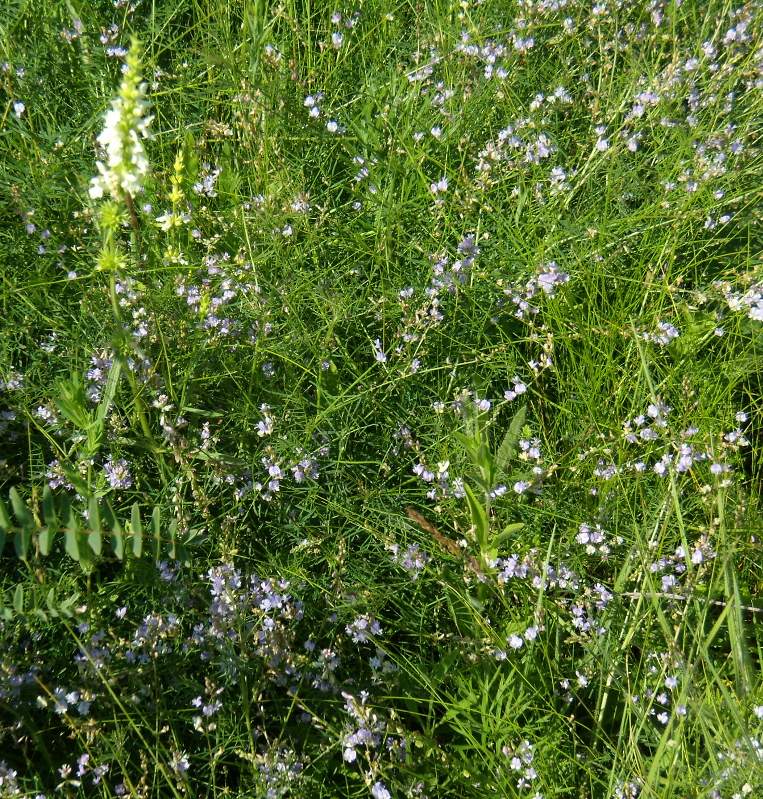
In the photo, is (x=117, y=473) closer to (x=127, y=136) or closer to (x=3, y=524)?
(x=3, y=524)

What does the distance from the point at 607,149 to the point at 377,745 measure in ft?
7.10

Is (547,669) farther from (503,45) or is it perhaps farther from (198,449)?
(503,45)

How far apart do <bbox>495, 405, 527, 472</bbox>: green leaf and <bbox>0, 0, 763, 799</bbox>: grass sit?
0.4 inches

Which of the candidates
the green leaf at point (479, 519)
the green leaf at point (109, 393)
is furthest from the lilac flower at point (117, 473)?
the green leaf at point (479, 519)

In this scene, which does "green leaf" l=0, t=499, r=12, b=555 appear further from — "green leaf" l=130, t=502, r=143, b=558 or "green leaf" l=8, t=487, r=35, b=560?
"green leaf" l=130, t=502, r=143, b=558

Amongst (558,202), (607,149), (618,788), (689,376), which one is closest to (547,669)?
(618,788)

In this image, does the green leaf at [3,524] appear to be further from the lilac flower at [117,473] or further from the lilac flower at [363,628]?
the lilac flower at [363,628]

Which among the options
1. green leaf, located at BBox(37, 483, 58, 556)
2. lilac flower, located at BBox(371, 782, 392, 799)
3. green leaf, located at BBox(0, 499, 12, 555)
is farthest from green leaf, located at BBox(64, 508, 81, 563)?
lilac flower, located at BBox(371, 782, 392, 799)

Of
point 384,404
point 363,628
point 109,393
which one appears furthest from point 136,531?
point 384,404

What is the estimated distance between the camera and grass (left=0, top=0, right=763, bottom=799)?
7.10ft

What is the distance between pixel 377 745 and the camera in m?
2.19

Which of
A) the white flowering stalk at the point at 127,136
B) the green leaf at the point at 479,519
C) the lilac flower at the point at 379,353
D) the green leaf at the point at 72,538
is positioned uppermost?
the white flowering stalk at the point at 127,136

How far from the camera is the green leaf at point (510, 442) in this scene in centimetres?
258

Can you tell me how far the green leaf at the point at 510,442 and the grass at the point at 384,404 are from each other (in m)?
0.01
